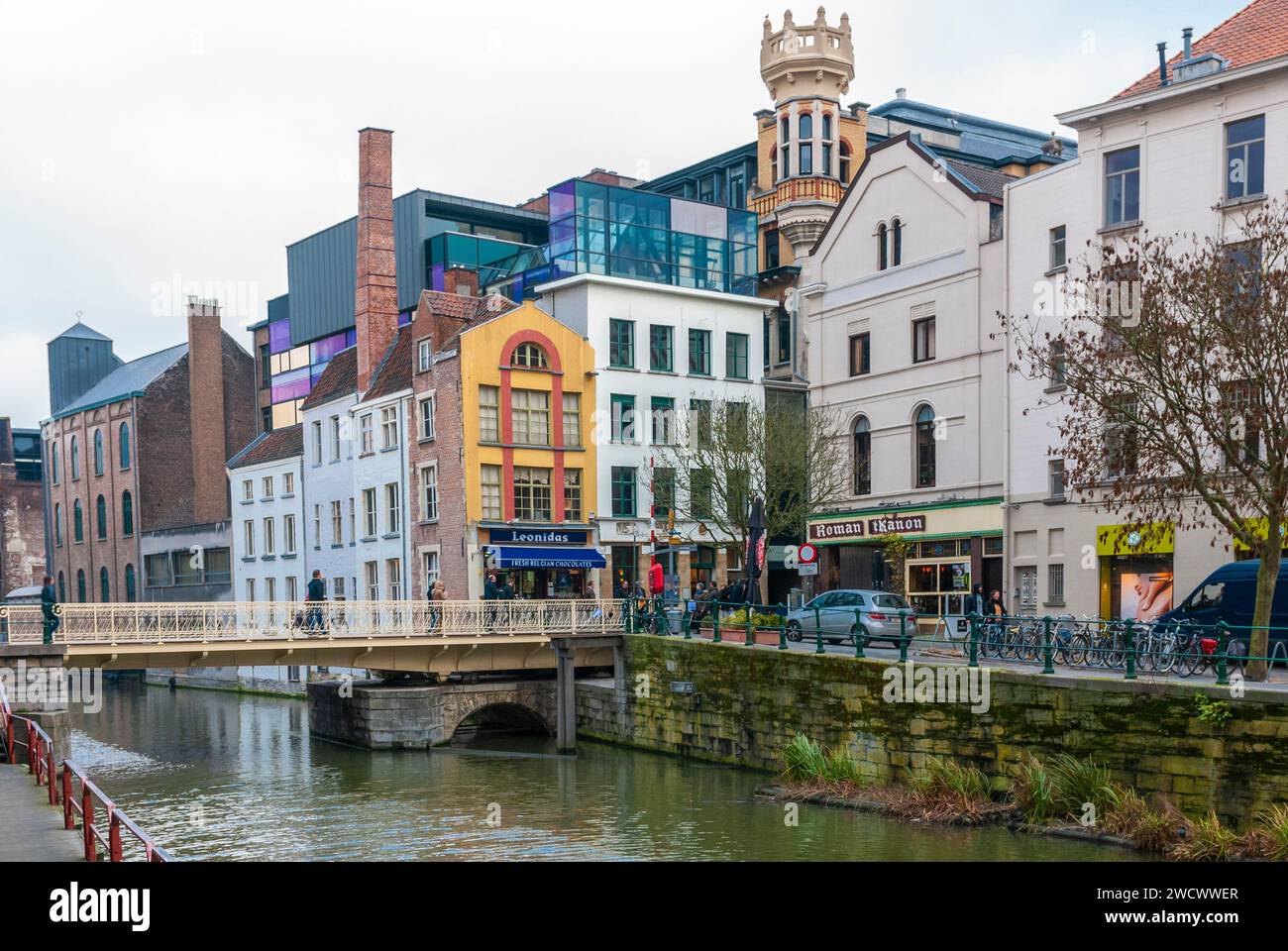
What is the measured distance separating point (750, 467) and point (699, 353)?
8814 millimetres

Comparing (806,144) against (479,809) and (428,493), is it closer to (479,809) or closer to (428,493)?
(428,493)

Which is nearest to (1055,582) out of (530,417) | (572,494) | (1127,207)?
(1127,207)

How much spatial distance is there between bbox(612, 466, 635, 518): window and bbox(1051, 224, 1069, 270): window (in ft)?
54.8

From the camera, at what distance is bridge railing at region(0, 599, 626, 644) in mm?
29297

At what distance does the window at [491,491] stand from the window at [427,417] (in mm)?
2817

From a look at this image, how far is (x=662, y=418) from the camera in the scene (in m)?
48.8

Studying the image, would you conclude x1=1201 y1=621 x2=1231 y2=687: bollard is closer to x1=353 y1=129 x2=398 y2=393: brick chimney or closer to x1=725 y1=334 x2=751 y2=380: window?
x1=725 y1=334 x2=751 y2=380: window

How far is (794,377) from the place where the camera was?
167ft

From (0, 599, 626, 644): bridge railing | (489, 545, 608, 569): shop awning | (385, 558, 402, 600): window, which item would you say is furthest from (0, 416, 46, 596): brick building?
(0, 599, 626, 644): bridge railing

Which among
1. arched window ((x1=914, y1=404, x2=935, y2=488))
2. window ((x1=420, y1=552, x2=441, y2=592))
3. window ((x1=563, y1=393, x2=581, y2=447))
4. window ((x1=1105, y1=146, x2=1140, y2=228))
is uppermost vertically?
window ((x1=1105, y1=146, x2=1140, y2=228))

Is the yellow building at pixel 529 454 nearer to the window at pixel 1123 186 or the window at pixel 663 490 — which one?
the window at pixel 663 490
